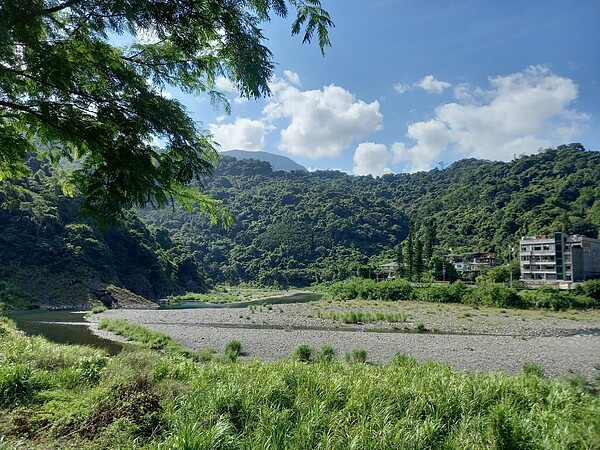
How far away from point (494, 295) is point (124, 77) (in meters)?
51.7

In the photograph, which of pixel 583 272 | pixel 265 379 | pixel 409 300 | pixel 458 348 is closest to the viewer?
pixel 265 379

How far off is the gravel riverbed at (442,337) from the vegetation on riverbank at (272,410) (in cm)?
892

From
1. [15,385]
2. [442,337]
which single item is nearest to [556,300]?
[442,337]

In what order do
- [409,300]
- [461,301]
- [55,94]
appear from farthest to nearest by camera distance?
Answer: [409,300] < [461,301] < [55,94]

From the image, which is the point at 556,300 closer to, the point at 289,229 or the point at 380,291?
the point at 380,291

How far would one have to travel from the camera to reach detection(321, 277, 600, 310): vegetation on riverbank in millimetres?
44906

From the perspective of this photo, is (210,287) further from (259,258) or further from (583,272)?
(583,272)

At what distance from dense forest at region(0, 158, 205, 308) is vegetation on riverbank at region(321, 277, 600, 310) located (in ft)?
125

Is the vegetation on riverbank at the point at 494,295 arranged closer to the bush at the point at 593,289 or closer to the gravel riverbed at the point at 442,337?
the bush at the point at 593,289

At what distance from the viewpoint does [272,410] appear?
5.09 meters

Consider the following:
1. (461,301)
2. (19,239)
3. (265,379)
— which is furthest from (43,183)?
(265,379)

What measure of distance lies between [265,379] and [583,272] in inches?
3019

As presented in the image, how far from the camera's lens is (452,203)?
124875mm

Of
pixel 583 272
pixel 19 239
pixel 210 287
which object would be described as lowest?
pixel 210 287
